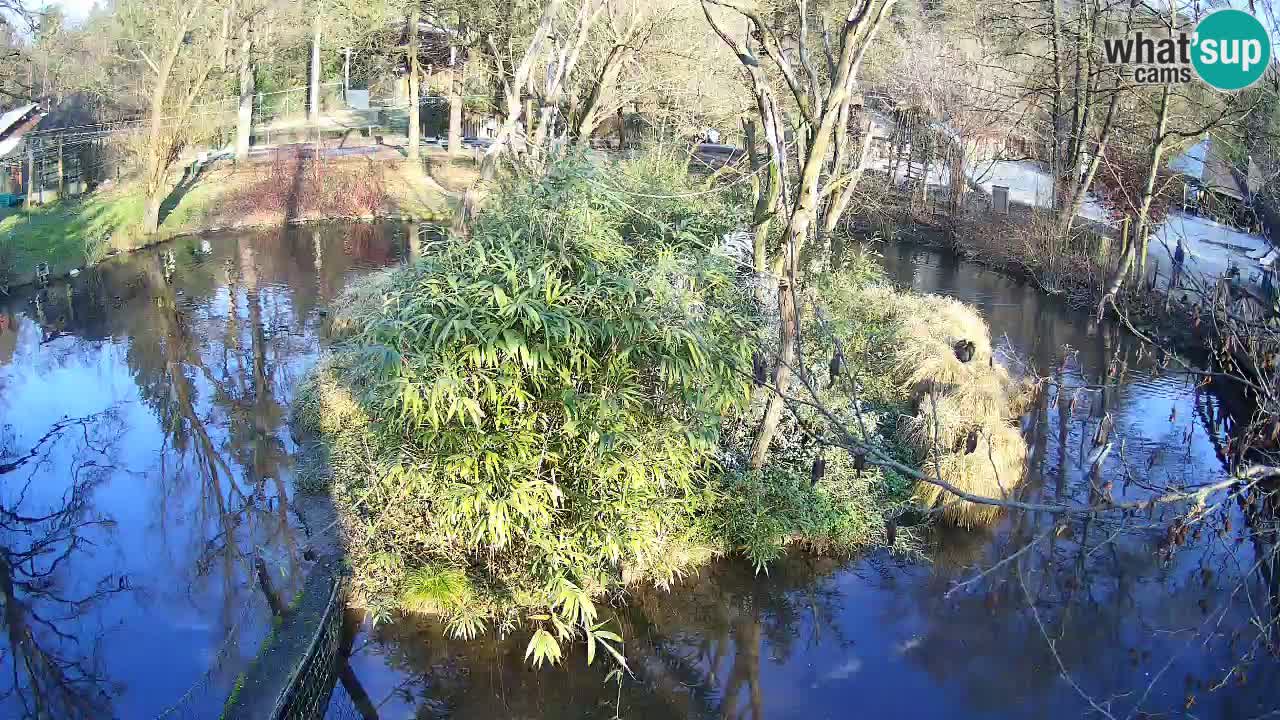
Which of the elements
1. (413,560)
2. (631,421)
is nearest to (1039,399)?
(631,421)

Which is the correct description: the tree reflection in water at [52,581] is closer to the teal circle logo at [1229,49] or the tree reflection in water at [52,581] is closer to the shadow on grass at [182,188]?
the teal circle logo at [1229,49]

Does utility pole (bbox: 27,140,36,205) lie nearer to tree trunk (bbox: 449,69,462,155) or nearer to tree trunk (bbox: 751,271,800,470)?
tree trunk (bbox: 449,69,462,155)

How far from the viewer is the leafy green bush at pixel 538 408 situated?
6.95 meters

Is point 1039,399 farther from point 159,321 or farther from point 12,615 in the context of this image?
Answer: point 159,321

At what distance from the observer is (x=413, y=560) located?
7.81m

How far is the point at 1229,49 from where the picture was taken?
8148mm

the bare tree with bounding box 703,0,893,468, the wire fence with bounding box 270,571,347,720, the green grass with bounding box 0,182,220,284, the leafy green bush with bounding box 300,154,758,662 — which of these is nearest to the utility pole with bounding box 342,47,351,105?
the green grass with bounding box 0,182,220,284

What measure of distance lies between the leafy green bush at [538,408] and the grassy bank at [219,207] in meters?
13.2

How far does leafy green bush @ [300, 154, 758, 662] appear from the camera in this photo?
695 cm

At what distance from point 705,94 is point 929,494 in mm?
11836

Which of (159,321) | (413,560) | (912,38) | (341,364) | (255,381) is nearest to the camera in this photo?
(413,560)

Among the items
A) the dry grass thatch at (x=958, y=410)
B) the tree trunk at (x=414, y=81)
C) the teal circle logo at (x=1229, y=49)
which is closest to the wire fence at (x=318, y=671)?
the dry grass thatch at (x=958, y=410)

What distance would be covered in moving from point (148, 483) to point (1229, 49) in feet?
34.9

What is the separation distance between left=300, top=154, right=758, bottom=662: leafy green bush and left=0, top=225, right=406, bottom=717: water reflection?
1.52m
